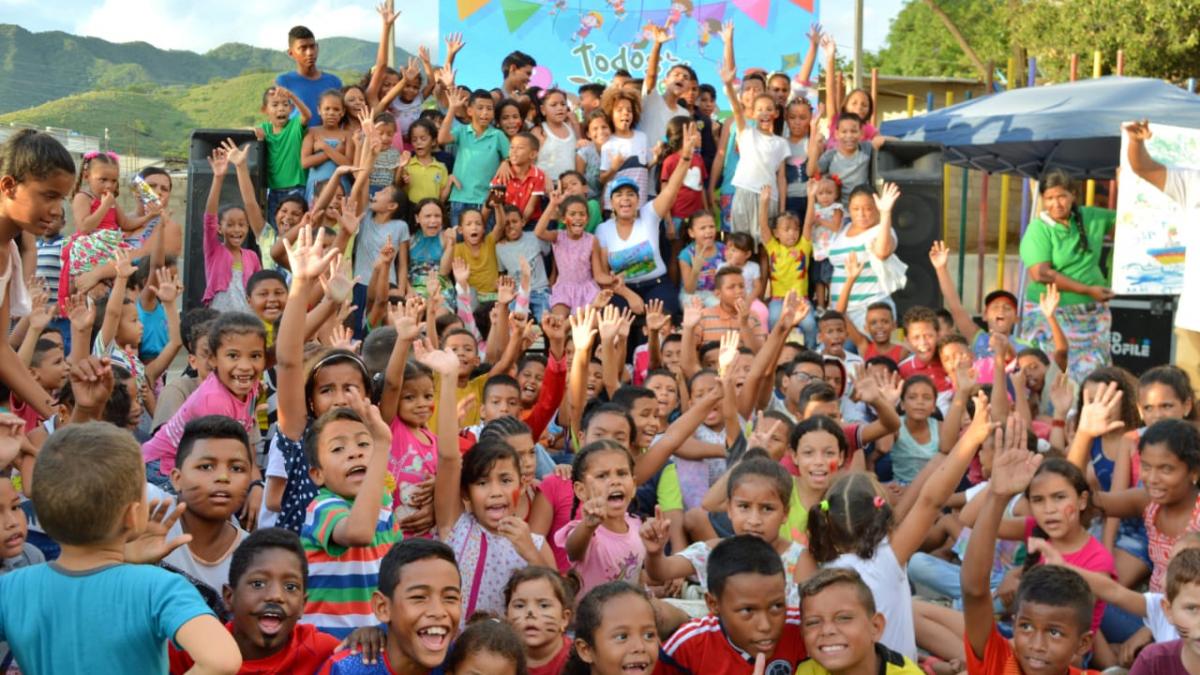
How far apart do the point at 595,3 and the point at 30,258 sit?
699 cm

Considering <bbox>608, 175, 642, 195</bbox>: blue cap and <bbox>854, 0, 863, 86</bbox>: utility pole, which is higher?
<bbox>854, 0, 863, 86</bbox>: utility pole

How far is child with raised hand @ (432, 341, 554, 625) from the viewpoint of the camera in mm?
4199

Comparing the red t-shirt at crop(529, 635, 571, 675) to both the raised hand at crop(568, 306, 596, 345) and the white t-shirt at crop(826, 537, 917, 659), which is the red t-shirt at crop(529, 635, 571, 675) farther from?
the raised hand at crop(568, 306, 596, 345)

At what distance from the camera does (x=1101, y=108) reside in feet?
33.7

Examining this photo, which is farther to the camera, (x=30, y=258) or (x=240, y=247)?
(x=240, y=247)

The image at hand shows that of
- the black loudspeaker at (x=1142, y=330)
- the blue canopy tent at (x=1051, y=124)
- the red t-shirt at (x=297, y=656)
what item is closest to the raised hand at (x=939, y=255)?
the blue canopy tent at (x=1051, y=124)

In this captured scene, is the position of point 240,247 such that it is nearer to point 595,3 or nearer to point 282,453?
point 282,453

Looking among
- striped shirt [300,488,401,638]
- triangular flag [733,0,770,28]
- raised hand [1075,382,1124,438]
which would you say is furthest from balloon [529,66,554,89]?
striped shirt [300,488,401,638]

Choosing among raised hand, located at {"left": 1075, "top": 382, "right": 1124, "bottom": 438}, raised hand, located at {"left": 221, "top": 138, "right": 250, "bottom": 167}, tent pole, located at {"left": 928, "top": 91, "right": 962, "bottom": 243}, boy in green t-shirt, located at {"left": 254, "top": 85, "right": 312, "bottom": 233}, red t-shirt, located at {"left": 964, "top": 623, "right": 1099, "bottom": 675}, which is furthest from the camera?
tent pole, located at {"left": 928, "top": 91, "right": 962, "bottom": 243}

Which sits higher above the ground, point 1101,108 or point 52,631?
point 1101,108

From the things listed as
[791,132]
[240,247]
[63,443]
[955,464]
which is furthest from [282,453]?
[791,132]

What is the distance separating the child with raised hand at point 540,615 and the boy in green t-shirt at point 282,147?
5261 mm

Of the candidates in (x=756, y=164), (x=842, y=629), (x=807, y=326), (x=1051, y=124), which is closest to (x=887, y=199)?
(x=807, y=326)

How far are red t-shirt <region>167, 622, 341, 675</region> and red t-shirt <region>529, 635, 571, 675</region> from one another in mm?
605
